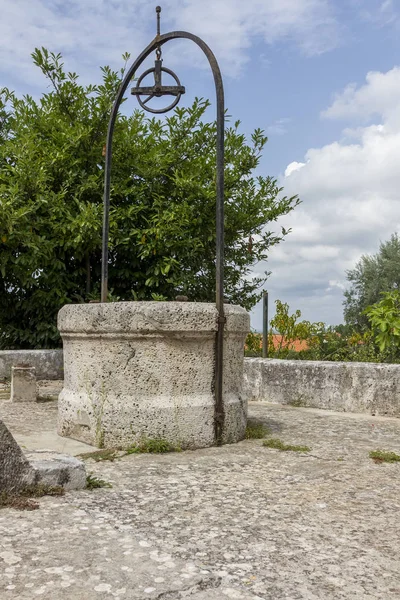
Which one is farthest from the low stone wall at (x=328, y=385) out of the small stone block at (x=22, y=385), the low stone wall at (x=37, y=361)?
the low stone wall at (x=37, y=361)

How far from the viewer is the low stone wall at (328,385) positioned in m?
6.26

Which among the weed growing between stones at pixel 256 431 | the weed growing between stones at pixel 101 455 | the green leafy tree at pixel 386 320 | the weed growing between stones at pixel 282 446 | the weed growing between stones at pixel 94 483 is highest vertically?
the green leafy tree at pixel 386 320

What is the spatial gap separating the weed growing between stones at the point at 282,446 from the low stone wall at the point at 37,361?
479 cm

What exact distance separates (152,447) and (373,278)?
54.2 ft

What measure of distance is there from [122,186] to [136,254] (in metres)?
1.08

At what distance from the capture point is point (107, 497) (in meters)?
3.18

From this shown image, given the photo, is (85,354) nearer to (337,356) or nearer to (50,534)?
(50,534)

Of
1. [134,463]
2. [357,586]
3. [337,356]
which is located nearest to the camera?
[357,586]

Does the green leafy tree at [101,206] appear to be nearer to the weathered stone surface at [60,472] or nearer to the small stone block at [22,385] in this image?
the small stone block at [22,385]

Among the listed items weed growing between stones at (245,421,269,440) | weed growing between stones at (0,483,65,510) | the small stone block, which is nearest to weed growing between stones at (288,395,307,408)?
weed growing between stones at (245,421,269,440)

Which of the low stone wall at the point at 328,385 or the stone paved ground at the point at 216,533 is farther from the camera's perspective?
the low stone wall at the point at 328,385

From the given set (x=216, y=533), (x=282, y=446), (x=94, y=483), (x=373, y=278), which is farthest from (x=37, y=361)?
(x=373, y=278)

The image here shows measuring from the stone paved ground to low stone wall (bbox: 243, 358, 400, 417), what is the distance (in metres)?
2.22

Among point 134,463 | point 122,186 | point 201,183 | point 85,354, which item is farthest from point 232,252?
point 134,463
